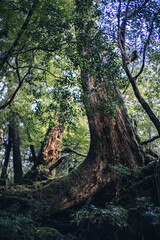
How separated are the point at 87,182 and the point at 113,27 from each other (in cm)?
492

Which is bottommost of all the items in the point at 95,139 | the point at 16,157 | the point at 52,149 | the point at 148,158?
the point at 148,158

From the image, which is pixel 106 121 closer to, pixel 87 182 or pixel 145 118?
pixel 87 182

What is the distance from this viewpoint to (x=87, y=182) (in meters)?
5.94

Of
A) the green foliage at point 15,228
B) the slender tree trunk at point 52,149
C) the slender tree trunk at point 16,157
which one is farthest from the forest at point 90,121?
the slender tree trunk at point 52,149

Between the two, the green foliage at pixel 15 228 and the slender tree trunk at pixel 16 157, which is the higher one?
the slender tree trunk at pixel 16 157

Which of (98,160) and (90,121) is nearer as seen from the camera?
(98,160)

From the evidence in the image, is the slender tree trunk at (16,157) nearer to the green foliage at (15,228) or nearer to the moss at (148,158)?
the green foliage at (15,228)

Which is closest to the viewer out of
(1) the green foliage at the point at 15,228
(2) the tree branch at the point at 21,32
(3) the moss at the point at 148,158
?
(1) the green foliage at the point at 15,228

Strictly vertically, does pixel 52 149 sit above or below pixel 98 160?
above

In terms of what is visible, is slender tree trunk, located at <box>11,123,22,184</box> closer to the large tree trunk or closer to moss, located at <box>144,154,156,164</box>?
the large tree trunk

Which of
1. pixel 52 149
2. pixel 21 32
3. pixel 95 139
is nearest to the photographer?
pixel 21 32

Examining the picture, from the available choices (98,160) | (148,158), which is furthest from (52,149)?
(148,158)

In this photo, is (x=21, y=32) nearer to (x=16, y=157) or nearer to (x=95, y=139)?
(x=95, y=139)

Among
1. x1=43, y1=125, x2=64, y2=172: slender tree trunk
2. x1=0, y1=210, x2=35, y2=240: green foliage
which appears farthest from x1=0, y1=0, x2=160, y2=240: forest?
x1=43, y1=125, x2=64, y2=172: slender tree trunk
